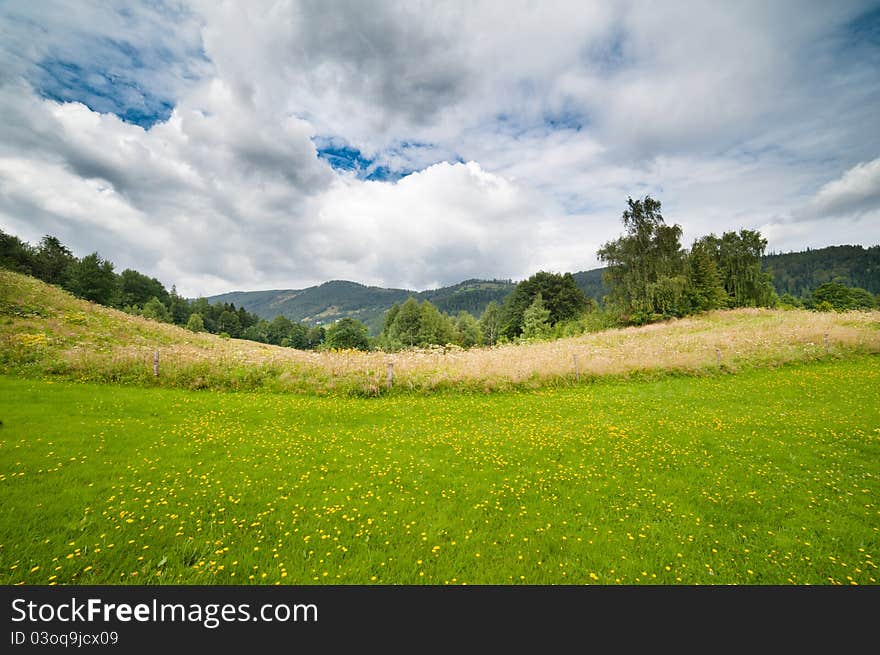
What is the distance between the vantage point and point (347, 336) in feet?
244

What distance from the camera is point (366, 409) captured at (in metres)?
13.5

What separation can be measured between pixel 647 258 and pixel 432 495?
4496 cm

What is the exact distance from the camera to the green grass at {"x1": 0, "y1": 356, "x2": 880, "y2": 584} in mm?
4512

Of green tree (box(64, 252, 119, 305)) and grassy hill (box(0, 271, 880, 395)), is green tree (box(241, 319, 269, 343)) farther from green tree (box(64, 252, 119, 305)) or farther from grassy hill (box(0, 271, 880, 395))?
grassy hill (box(0, 271, 880, 395))

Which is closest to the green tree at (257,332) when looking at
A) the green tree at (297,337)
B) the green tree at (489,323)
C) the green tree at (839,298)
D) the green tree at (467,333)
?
the green tree at (297,337)

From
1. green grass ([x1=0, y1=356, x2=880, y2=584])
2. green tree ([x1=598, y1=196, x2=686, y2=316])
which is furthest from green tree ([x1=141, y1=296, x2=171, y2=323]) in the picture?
green tree ([x1=598, y1=196, x2=686, y2=316])

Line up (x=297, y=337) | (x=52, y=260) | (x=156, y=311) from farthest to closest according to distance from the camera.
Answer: (x=297, y=337) → (x=156, y=311) → (x=52, y=260)

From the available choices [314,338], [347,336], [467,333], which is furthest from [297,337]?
[467,333]

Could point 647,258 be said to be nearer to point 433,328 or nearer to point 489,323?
point 433,328

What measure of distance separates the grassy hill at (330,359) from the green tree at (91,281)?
33.4 m

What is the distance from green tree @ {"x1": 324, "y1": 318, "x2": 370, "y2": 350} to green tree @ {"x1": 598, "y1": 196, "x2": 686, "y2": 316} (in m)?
52.9

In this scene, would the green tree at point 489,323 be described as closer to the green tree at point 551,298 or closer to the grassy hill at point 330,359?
the green tree at point 551,298
